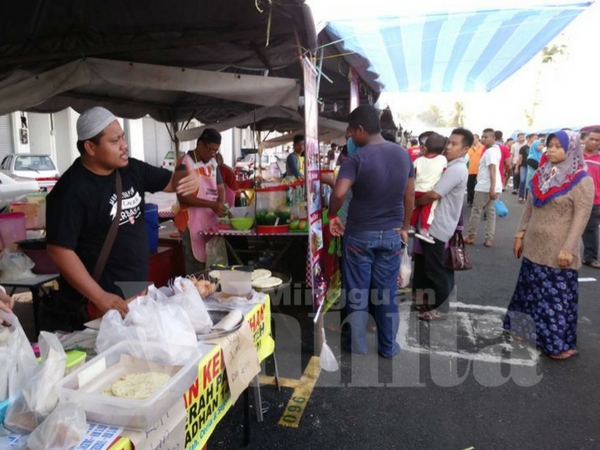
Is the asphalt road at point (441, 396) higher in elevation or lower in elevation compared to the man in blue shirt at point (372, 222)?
lower

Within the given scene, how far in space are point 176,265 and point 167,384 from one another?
141 inches

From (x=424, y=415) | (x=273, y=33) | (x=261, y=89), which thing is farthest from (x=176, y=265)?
→ (x=424, y=415)

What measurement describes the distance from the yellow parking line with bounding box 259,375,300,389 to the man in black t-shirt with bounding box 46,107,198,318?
1.29 metres

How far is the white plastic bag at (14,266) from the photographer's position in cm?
315

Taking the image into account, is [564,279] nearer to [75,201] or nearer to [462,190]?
[462,190]

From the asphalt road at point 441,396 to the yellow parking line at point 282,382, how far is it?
59 mm

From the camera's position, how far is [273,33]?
3.33 metres

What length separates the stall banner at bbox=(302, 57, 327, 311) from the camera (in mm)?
3434

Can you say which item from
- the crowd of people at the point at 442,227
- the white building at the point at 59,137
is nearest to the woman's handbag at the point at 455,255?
the crowd of people at the point at 442,227

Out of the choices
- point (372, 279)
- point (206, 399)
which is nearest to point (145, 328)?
point (206, 399)

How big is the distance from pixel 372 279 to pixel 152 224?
2.30m

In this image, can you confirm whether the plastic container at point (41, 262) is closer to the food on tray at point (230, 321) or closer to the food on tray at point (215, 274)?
the food on tray at point (215, 274)

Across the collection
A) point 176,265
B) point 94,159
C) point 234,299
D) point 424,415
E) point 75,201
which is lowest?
point 424,415

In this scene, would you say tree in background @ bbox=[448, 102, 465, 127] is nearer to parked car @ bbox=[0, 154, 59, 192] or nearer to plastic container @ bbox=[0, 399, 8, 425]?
parked car @ bbox=[0, 154, 59, 192]
